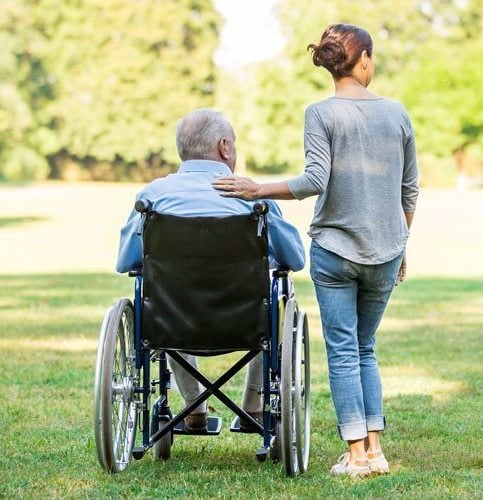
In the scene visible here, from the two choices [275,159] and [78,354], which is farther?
[275,159]

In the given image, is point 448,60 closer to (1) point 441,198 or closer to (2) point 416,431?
(1) point 441,198

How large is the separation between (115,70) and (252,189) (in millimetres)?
59373

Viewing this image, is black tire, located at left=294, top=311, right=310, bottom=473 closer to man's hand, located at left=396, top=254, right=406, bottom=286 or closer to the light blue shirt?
the light blue shirt

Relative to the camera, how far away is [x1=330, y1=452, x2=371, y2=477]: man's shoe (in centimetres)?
421

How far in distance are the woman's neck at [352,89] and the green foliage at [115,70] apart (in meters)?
58.7

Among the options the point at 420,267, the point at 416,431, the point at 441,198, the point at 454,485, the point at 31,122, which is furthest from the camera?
the point at 31,122

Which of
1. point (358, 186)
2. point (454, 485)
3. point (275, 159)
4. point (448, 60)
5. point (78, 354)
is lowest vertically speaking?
point (275, 159)

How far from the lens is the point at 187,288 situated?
415cm

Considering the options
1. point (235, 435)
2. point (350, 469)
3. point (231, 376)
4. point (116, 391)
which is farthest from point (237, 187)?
point (235, 435)

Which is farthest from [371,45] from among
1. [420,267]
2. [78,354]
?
[420,267]

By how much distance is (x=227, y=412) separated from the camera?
584 cm

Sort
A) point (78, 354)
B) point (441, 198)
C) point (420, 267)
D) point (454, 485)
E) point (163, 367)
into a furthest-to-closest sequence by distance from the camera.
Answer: point (441, 198), point (420, 267), point (78, 354), point (163, 367), point (454, 485)

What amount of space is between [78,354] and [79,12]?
5788cm

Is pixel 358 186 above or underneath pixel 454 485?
above
